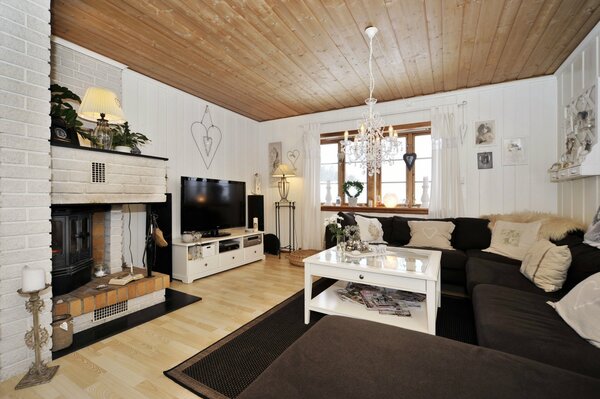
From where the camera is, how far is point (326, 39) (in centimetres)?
257

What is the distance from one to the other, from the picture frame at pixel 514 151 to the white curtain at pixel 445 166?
1.76ft

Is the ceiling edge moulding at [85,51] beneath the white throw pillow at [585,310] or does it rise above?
above

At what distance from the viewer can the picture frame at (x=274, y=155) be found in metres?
5.21

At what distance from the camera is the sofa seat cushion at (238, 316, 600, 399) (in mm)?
839

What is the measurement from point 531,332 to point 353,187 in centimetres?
319

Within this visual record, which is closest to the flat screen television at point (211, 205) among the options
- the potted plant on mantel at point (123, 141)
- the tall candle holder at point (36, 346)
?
A: the potted plant on mantel at point (123, 141)

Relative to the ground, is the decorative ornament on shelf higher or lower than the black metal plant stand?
higher

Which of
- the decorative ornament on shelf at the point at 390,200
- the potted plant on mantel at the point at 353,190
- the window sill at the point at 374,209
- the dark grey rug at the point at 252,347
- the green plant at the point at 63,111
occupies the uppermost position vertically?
the green plant at the point at 63,111

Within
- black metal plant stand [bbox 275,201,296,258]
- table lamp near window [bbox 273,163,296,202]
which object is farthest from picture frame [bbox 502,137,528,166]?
black metal plant stand [bbox 275,201,296,258]

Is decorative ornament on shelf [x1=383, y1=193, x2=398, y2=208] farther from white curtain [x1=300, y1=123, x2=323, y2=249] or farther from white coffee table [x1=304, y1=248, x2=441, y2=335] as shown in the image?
white coffee table [x1=304, y1=248, x2=441, y2=335]

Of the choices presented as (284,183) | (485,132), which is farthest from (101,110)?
(485,132)

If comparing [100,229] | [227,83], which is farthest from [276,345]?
[227,83]

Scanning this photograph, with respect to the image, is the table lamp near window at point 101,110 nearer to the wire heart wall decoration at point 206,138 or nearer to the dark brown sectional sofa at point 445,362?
the wire heart wall decoration at point 206,138

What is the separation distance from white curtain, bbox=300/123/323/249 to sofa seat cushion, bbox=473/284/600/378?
3038 millimetres
